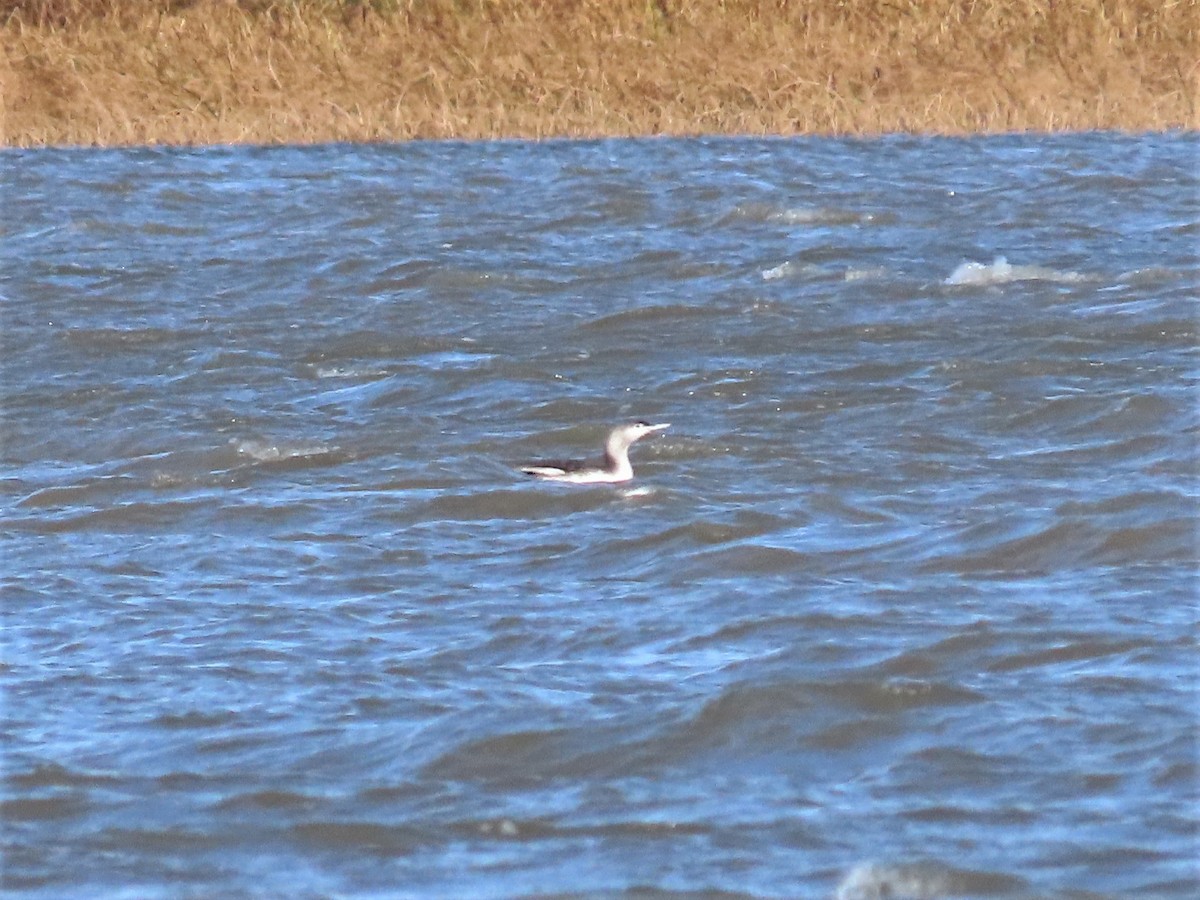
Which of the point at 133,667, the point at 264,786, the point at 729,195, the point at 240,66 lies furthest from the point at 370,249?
the point at 264,786

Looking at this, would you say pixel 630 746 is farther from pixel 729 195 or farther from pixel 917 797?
pixel 729 195

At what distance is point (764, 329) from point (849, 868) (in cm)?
839

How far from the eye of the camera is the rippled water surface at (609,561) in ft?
18.2

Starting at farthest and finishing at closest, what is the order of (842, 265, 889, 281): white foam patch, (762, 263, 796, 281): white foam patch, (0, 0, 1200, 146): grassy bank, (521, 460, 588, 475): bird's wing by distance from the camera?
(0, 0, 1200, 146): grassy bank < (762, 263, 796, 281): white foam patch < (842, 265, 889, 281): white foam patch < (521, 460, 588, 475): bird's wing

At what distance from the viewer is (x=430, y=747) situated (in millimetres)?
6242

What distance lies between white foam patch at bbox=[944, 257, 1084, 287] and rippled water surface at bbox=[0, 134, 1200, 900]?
0.17 feet

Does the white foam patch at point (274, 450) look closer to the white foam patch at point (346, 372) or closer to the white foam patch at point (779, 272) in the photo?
the white foam patch at point (346, 372)

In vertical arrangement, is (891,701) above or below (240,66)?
below

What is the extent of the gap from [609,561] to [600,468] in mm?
1273

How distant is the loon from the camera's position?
965 centimetres

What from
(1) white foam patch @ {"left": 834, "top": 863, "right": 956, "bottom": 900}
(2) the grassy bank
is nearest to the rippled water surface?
(1) white foam patch @ {"left": 834, "top": 863, "right": 956, "bottom": 900}

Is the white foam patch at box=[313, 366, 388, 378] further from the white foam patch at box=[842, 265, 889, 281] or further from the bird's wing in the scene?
the white foam patch at box=[842, 265, 889, 281]

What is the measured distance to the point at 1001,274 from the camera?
14.7 meters

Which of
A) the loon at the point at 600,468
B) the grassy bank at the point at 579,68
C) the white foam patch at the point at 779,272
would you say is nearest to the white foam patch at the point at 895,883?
the loon at the point at 600,468
